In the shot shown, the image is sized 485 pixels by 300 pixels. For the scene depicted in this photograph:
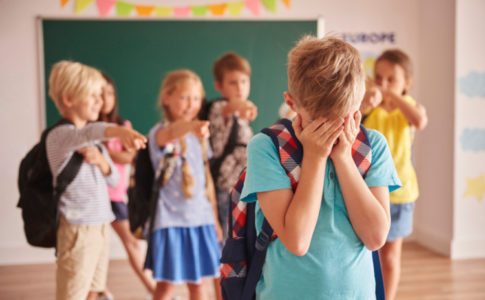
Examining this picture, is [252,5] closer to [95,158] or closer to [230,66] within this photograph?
[230,66]

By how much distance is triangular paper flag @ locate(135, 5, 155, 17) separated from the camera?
11.7 feet

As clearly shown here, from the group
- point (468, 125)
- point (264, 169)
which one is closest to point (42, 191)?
point (264, 169)

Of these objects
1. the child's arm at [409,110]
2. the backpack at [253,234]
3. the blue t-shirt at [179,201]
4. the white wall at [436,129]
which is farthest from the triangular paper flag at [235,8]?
the backpack at [253,234]

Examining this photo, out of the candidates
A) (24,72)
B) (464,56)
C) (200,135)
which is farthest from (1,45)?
(464,56)

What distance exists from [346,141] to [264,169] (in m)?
0.18

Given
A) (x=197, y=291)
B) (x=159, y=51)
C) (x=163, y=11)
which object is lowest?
(x=197, y=291)

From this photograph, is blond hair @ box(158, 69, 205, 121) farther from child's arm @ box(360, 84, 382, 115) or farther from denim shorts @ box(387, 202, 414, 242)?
denim shorts @ box(387, 202, 414, 242)

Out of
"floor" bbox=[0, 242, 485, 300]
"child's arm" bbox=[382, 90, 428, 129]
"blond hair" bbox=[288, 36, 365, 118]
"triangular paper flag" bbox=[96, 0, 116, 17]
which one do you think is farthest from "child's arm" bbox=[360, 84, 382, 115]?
"triangular paper flag" bbox=[96, 0, 116, 17]

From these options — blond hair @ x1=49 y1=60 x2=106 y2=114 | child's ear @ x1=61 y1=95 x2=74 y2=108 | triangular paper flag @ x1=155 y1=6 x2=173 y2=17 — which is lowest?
child's ear @ x1=61 y1=95 x2=74 y2=108

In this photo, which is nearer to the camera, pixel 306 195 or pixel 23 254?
pixel 306 195

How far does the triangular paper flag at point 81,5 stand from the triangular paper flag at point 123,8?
20cm

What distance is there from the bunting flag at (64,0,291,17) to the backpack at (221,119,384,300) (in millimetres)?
2771

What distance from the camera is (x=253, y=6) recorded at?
12.0ft

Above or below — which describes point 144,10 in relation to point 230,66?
above
